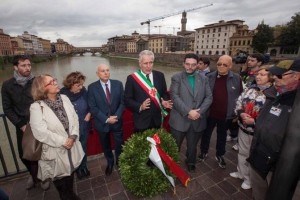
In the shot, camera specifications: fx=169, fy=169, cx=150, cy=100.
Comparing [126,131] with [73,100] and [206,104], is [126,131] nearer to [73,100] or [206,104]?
[73,100]

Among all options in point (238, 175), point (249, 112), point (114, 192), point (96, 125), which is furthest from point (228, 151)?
point (96, 125)

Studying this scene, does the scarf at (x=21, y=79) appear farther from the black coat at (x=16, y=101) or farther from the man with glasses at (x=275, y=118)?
the man with glasses at (x=275, y=118)

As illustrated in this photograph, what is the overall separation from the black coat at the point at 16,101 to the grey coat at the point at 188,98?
7.57 feet

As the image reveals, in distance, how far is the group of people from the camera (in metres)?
2.00

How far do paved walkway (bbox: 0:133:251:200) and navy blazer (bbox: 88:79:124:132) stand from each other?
3.00 ft

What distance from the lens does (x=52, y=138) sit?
6.55 feet

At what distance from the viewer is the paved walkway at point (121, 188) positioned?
2.61 metres

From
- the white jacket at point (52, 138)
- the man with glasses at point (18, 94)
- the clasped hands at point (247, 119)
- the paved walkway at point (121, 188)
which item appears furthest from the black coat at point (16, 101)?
the clasped hands at point (247, 119)

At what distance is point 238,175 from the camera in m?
2.98

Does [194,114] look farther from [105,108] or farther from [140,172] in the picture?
[105,108]

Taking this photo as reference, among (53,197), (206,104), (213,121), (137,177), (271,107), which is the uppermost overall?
(271,107)

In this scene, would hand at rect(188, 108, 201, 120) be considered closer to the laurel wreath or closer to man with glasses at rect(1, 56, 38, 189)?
the laurel wreath

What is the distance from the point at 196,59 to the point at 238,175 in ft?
7.09

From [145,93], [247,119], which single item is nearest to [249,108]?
[247,119]
